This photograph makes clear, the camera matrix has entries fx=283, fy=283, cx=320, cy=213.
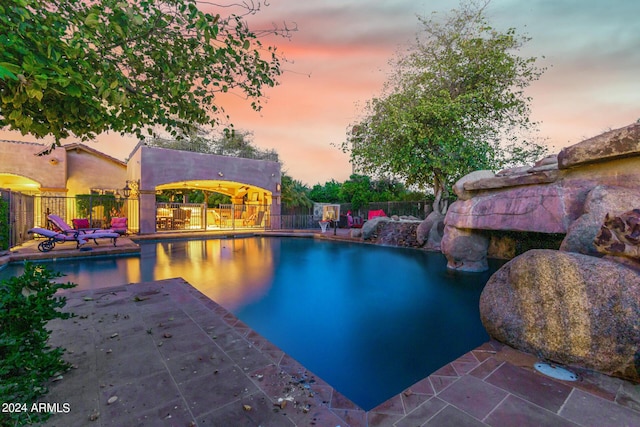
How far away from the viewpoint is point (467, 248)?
6.86 metres

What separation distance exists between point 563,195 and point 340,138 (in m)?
9.52

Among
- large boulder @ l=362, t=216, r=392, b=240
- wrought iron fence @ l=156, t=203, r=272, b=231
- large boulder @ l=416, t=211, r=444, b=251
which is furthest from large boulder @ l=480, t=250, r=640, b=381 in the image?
wrought iron fence @ l=156, t=203, r=272, b=231

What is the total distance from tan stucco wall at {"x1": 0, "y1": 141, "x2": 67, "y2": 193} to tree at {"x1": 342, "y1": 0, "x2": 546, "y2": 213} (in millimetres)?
15077

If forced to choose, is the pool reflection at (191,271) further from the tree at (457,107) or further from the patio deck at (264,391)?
the tree at (457,107)

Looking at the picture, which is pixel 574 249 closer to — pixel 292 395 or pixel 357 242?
pixel 292 395

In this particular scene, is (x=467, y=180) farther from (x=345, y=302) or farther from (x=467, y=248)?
(x=345, y=302)

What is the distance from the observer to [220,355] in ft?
8.58

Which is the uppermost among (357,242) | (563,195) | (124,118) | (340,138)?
(340,138)

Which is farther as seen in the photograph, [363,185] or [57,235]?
[363,185]

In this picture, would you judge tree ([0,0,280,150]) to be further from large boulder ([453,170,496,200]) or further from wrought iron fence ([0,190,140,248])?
wrought iron fence ([0,190,140,248])

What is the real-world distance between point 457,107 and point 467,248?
16.6 feet

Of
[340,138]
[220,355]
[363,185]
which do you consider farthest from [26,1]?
[363,185]

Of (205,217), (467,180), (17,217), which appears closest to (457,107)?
(467,180)

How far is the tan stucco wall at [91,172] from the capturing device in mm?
15336
